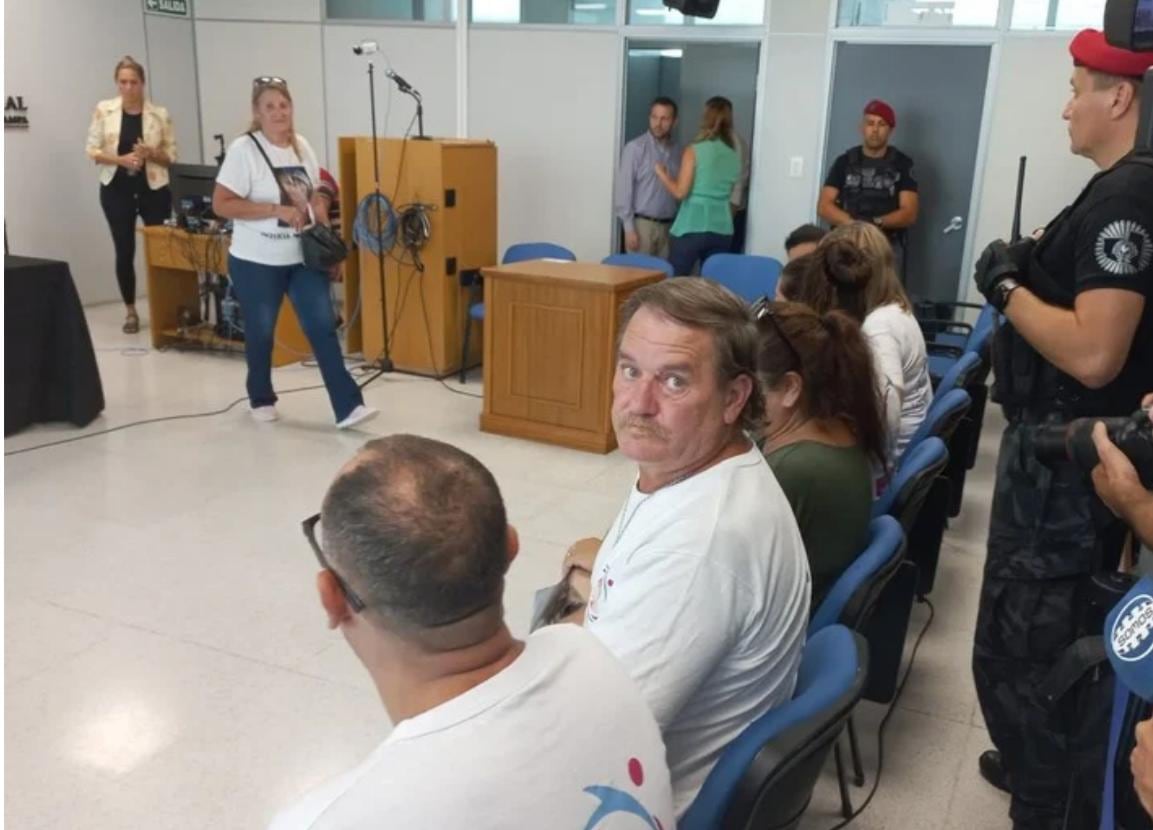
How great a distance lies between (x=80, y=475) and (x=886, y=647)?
128 inches

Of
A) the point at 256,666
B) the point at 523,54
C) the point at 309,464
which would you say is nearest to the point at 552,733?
the point at 256,666

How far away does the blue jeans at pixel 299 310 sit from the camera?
15.2 ft

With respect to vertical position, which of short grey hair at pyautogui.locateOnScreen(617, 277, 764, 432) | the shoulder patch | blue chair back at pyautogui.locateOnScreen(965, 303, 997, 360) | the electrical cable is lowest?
the electrical cable

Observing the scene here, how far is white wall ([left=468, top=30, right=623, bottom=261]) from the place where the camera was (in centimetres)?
671

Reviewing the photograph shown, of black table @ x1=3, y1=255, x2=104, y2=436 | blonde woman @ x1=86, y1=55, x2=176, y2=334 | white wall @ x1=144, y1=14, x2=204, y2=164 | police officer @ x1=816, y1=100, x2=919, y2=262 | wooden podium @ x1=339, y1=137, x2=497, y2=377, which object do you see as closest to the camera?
black table @ x1=3, y1=255, x2=104, y2=436

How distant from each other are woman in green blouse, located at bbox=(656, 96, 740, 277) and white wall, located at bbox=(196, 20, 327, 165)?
9.38 feet

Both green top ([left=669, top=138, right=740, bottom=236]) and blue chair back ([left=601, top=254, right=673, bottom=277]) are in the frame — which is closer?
blue chair back ([left=601, top=254, right=673, bottom=277])

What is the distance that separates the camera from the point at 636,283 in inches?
181

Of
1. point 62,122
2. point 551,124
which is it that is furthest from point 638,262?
point 62,122

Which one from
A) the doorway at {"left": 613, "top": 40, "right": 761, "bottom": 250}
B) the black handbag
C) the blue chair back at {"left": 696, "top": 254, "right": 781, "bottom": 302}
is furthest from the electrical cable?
the doorway at {"left": 613, "top": 40, "right": 761, "bottom": 250}

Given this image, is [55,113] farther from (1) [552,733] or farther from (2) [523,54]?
(1) [552,733]

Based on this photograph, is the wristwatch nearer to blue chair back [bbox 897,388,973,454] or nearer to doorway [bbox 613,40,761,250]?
blue chair back [bbox 897,388,973,454]

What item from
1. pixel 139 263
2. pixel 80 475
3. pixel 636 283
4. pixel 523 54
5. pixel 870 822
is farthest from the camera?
pixel 139 263

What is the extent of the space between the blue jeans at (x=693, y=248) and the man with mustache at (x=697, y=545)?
4.67 metres
